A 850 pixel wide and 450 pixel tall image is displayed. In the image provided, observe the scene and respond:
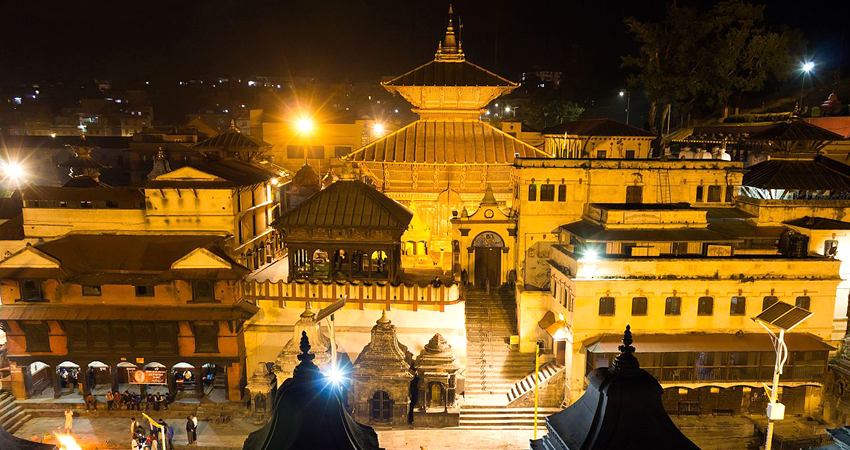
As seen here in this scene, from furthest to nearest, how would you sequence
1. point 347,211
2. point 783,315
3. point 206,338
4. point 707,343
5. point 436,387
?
point 347,211 → point 206,338 → point 707,343 → point 436,387 → point 783,315

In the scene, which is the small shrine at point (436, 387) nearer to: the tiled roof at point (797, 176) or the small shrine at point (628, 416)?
the small shrine at point (628, 416)

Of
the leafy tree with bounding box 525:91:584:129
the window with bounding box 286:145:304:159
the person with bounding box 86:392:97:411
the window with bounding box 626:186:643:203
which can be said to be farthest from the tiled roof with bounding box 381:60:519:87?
the leafy tree with bounding box 525:91:584:129

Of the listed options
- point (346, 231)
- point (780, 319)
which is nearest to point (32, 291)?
point (346, 231)

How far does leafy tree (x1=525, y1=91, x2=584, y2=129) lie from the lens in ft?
232

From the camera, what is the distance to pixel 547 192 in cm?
3547

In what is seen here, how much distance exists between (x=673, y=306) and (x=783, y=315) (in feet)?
15.2

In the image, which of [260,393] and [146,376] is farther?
[146,376]

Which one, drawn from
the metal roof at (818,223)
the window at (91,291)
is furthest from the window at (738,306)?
the window at (91,291)

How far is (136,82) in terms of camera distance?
309 ft

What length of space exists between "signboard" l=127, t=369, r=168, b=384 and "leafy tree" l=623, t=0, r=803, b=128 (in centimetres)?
5024

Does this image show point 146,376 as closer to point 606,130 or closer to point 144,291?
point 144,291

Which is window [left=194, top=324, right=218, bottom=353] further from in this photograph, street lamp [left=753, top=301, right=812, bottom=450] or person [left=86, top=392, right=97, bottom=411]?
street lamp [left=753, top=301, right=812, bottom=450]

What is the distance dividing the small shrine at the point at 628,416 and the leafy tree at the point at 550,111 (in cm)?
6458

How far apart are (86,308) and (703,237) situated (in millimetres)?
31877
